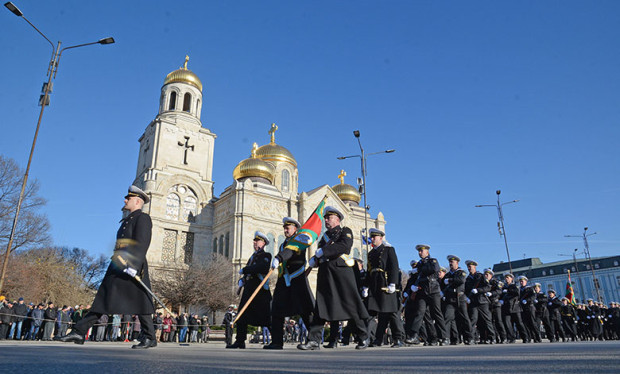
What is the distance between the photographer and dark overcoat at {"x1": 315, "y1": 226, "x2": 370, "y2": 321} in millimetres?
6160

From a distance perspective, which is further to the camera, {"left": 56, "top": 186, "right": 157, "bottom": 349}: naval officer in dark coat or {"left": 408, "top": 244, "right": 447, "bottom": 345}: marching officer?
{"left": 408, "top": 244, "right": 447, "bottom": 345}: marching officer

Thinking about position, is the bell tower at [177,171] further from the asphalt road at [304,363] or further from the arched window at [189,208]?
the asphalt road at [304,363]

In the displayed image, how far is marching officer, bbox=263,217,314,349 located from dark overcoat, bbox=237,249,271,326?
34cm

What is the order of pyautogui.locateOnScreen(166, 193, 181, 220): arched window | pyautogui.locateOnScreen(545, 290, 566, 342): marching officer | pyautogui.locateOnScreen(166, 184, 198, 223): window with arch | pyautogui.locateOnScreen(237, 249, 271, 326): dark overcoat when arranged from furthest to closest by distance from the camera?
1. pyautogui.locateOnScreen(166, 184, 198, 223): window with arch
2. pyautogui.locateOnScreen(166, 193, 181, 220): arched window
3. pyautogui.locateOnScreen(545, 290, 566, 342): marching officer
4. pyautogui.locateOnScreen(237, 249, 271, 326): dark overcoat

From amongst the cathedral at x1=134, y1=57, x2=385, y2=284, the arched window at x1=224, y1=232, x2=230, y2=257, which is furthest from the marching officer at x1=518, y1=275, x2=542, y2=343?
the arched window at x1=224, y1=232, x2=230, y2=257

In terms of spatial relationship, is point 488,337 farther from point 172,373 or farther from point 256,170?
point 256,170

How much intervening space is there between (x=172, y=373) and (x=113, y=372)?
0.25m

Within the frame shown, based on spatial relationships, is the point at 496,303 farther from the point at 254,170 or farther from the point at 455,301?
the point at 254,170

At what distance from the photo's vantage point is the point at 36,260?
34.5 metres

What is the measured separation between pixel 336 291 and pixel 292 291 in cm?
76

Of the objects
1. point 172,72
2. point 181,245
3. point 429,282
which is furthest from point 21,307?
point 172,72

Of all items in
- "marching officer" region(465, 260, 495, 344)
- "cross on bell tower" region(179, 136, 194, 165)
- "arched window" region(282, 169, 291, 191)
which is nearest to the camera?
"marching officer" region(465, 260, 495, 344)

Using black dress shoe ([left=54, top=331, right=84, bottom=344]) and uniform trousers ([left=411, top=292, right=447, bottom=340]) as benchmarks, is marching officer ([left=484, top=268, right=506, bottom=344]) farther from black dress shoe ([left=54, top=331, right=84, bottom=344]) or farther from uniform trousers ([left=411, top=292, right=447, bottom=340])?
black dress shoe ([left=54, top=331, right=84, bottom=344])

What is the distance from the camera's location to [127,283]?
5.24m
